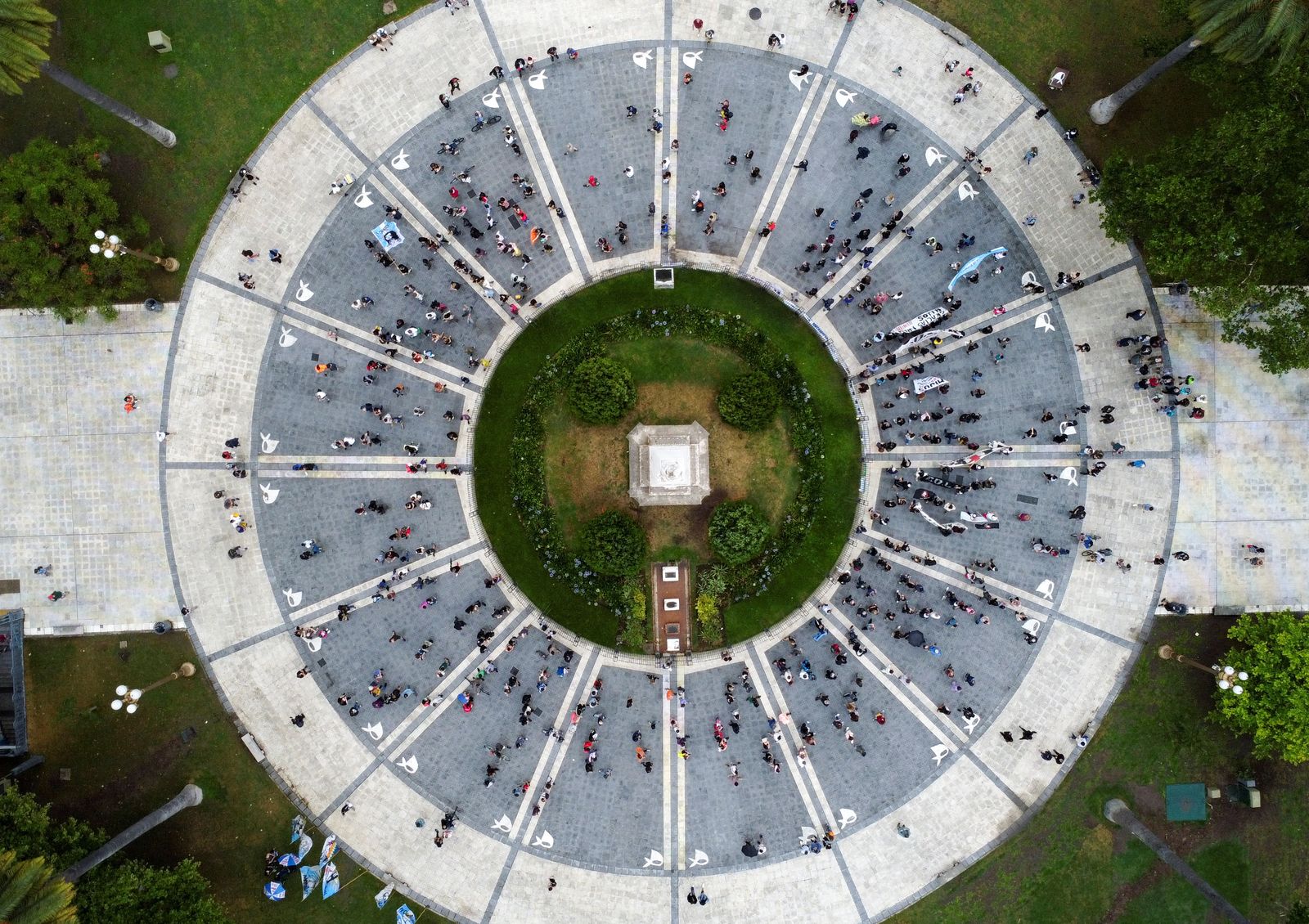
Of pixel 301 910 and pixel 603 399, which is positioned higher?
pixel 603 399

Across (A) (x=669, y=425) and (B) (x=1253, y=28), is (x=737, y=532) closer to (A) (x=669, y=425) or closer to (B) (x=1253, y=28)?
(A) (x=669, y=425)

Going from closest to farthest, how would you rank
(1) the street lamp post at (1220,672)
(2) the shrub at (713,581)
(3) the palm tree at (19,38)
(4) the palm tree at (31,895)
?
1. (4) the palm tree at (31,895)
2. (3) the palm tree at (19,38)
3. (1) the street lamp post at (1220,672)
4. (2) the shrub at (713,581)

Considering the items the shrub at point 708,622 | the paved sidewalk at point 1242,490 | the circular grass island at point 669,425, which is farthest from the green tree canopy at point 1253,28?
the shrub at point 708,622

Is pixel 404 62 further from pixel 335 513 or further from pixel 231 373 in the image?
pixel 335 513

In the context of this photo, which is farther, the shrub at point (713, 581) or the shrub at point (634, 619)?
the shrub at point (634, 619)

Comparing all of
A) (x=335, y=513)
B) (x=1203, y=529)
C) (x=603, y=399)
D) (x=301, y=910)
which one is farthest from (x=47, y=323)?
(x=1203, y=529)

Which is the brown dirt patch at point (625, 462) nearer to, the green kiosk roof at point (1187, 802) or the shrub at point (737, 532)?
the shrub at point (737, 532)

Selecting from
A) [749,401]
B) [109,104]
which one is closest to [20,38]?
[109,104]
